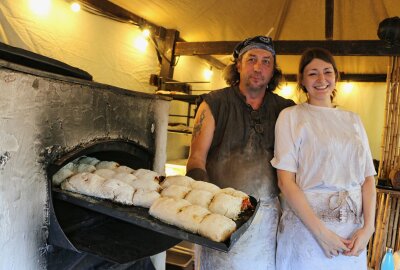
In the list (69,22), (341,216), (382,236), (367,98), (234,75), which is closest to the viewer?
(341,216)

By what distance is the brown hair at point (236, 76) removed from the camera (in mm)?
2002

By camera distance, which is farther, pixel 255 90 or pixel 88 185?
pixel 255 90

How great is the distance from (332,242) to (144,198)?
945mm

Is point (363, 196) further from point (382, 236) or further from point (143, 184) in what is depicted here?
point (382, 236)

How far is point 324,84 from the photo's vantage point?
1.68 meters

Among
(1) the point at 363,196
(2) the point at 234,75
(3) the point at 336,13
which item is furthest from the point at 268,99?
(3) the point at 336,13

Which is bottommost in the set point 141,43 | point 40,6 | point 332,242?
point 332,242

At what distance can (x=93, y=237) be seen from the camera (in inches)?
47.2

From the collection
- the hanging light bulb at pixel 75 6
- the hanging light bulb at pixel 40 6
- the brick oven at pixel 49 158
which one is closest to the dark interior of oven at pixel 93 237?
the brick oven at pixel 49 158

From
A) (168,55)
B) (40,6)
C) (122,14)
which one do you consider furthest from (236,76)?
(168,55)

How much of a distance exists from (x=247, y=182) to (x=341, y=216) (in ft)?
1.58

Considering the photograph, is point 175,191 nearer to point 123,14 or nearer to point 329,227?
point 329,227

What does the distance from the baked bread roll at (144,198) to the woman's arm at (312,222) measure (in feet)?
2.48

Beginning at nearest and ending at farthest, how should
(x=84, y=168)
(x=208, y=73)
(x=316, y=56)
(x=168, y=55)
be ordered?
(x=84, y=168)
(x=316, y=56)
(x=168, y=55)
(x=208, y=73)
